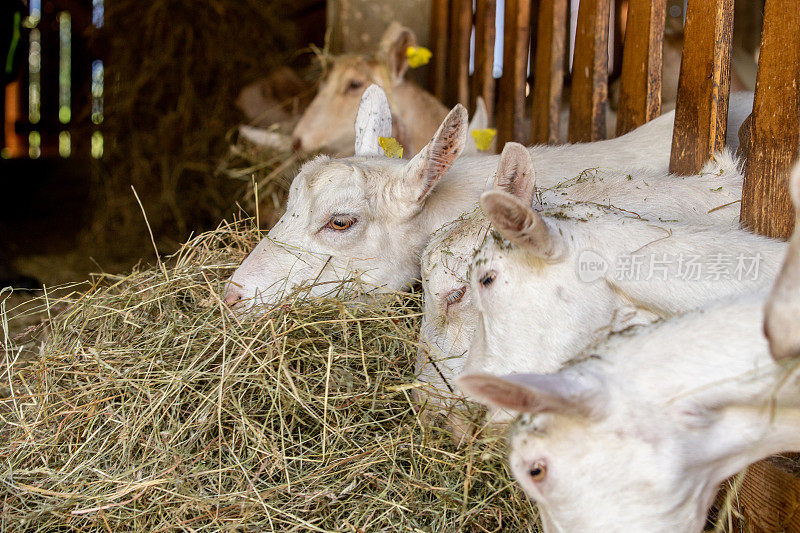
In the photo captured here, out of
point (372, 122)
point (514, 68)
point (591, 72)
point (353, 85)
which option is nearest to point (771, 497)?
point (372, 122)

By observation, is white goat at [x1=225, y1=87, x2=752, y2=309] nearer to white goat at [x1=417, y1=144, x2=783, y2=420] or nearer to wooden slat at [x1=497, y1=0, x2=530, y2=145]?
white goat at [x1=417, y1=144, x2=783, y2=420]

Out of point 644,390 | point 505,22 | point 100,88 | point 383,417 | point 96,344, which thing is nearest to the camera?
point 644,390

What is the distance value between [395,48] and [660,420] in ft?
16.0

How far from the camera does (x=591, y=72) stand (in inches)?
165

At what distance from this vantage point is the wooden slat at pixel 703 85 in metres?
2.80

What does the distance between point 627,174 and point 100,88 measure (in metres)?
6.86

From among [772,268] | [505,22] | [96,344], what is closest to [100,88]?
[505,22]

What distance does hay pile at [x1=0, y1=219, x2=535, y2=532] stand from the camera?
2.14 metres

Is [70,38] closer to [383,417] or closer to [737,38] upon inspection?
[737,38]

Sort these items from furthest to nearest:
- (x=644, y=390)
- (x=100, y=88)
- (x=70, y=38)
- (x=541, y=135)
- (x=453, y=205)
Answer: (x=70, y=38) → (x=100, y=88) → (x=541, y=135) → (x=453, y=205) → (x=644, y=390)

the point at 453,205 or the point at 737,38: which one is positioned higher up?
the point at 737,38

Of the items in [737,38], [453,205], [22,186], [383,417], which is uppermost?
[737,38]

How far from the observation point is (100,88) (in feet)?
26.7

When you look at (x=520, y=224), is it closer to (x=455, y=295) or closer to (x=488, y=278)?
(x=488, y=278)
